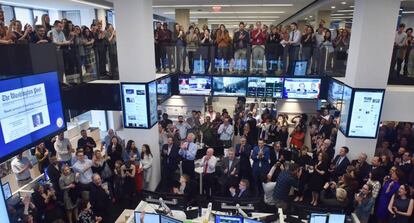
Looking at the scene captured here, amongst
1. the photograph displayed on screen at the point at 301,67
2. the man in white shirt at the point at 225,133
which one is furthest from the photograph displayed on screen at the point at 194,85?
the photograph displayed on screen at the point at 301,67

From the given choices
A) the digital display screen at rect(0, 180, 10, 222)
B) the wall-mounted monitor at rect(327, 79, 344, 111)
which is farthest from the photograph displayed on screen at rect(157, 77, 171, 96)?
the digital display screen at rect(0, 180, 10, 222)

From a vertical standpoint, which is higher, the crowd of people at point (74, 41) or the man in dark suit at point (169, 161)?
the crowd of people at point (74, 41)

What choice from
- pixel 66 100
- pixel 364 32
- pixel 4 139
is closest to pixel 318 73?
pixel 364 32

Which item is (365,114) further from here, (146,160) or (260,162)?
(146,160)

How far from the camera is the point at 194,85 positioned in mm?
10086

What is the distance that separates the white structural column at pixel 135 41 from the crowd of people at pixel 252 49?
89.1 inches

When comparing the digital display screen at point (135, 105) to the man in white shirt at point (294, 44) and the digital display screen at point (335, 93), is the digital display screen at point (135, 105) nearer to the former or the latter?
the man in white shirt at point (294, 44)

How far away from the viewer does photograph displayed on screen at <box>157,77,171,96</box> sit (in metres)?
8.78

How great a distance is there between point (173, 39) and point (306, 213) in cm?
708

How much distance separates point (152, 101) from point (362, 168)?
17.0ft

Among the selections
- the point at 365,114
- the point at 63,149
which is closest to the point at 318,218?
the point at 365,114

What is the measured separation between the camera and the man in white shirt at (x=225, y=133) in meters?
9.33

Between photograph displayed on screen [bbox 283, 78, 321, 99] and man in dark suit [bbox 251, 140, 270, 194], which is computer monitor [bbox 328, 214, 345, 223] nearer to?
man in dark suit [bbox 251, 140, 270, 194]

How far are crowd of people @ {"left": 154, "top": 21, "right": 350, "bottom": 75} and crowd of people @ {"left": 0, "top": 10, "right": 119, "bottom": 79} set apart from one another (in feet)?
5.23
